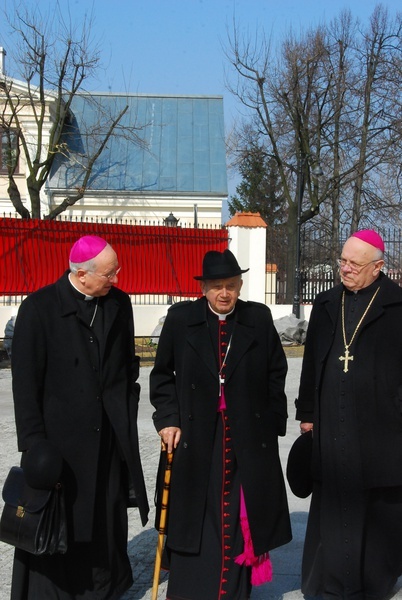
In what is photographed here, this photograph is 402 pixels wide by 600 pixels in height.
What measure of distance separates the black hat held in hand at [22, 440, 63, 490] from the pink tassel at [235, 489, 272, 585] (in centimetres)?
97

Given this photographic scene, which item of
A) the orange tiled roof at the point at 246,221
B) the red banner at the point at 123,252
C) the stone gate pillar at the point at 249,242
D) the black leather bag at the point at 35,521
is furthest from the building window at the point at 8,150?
the black leather bag at the point at 35,521

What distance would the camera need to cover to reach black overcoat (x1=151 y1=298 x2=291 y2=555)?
13.8ft

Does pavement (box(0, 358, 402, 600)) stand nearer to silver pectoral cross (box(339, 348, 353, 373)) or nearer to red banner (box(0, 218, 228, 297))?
silver pectoral cross (box(339, 348, 353, 373))

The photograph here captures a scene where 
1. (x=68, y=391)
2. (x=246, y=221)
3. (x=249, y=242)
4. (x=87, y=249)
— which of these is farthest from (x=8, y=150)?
(x=68, y=391)

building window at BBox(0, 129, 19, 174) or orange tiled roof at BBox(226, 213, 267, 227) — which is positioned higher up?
building window at BBox(0, 129, 19, 174)

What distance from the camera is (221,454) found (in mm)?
4230

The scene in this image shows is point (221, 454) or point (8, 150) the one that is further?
point (8, 150)

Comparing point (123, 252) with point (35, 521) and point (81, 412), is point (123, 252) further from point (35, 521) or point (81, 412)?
point (35, 521)

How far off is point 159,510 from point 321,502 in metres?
0.85

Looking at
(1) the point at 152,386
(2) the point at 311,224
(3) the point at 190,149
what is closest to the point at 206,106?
(3) the point at 190,149

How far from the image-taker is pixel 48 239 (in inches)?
668

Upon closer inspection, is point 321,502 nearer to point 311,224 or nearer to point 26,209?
point 26,209

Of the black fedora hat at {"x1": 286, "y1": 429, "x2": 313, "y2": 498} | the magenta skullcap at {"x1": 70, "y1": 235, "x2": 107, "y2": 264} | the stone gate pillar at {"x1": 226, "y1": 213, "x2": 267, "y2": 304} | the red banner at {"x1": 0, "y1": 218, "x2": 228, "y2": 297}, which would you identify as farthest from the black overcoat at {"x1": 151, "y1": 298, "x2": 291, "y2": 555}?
the stone gate pillar at {"x1": 226, "y1": 213, "x2": 267, "y2": 304}

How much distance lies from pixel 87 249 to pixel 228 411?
1.07 metres
